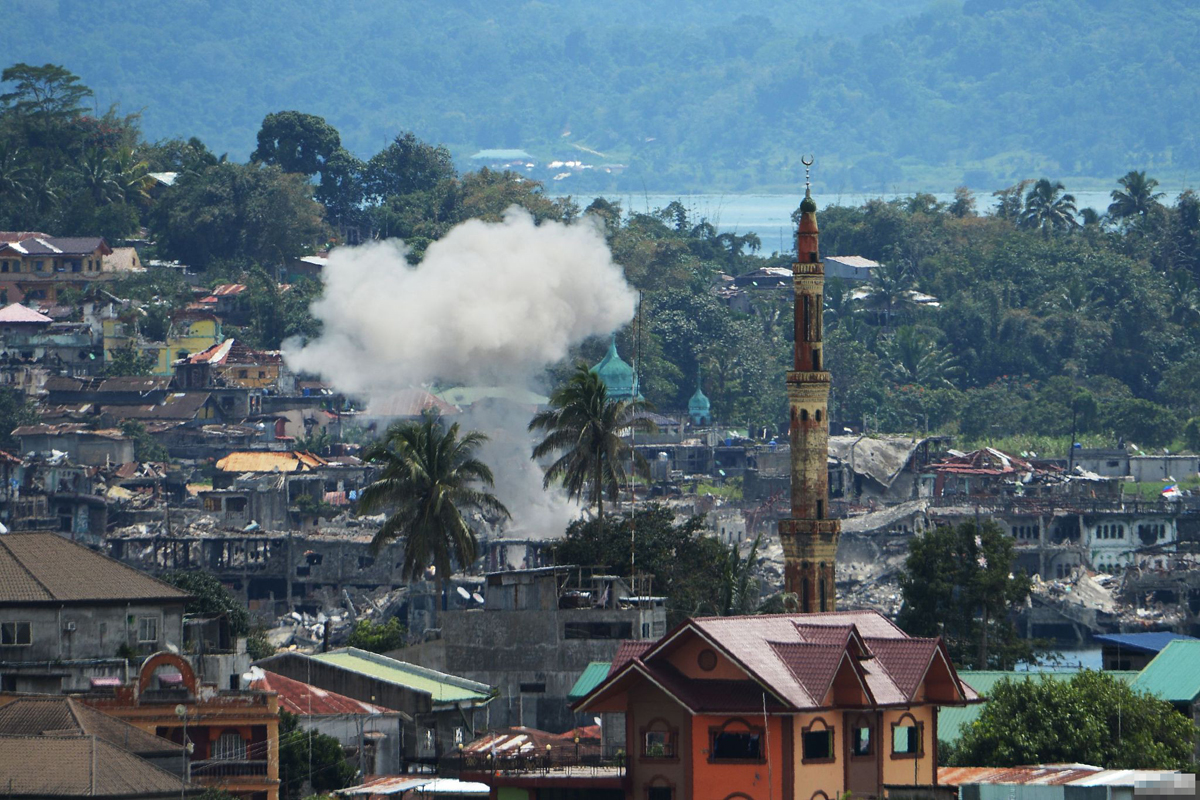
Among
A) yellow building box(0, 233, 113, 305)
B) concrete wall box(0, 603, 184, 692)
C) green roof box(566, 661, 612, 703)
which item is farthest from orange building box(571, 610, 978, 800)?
yellow building box(0, 233, 113, 305)

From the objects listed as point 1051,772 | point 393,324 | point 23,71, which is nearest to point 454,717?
point 1051,772

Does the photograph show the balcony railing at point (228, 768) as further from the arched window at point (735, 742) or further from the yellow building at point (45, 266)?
the yellow building at point (45, 266)

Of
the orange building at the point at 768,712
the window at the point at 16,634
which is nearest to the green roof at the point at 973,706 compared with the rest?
the orange building at the point at 768,712

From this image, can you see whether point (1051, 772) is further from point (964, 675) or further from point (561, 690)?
point (561, 690)

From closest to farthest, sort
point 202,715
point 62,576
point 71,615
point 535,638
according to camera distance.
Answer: point 202,715 < point 71,615 < point 62,576 < point 535,638

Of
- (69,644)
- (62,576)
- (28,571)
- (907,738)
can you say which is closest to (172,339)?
(62,576)

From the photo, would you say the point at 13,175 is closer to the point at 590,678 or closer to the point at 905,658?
the point at 590,678

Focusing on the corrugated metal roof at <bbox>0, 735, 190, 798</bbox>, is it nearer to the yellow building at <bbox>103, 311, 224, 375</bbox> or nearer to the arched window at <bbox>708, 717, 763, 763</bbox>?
the arched window at <bbox>708, 717, 763, 763</bbox>

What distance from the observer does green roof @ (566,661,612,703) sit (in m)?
66.2

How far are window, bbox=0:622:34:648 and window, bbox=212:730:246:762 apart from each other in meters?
5.30

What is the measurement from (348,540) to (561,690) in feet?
170

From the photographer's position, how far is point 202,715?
53.9m

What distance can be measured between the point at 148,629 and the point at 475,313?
7922 centimetres

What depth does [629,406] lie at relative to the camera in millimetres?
89250
